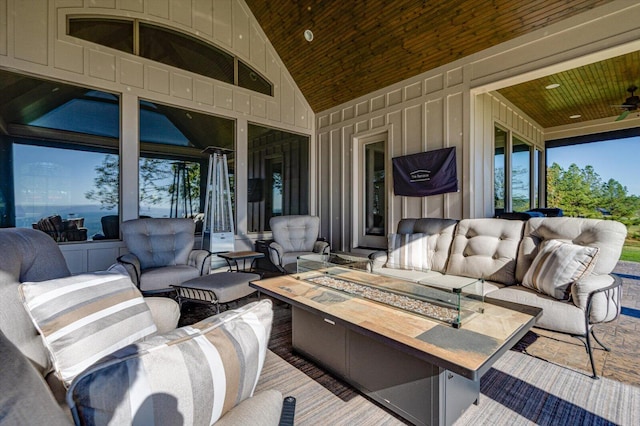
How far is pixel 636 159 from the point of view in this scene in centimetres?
673

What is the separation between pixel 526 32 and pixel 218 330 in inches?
186

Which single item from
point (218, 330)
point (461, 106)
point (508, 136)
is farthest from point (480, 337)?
point (508, 136)

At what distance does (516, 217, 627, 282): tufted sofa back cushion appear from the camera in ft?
7.93

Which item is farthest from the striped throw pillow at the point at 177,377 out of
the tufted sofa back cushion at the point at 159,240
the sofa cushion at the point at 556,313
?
the tufted sofa back cushion at the point at 159,240

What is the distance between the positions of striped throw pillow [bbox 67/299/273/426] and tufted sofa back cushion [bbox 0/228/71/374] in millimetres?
942

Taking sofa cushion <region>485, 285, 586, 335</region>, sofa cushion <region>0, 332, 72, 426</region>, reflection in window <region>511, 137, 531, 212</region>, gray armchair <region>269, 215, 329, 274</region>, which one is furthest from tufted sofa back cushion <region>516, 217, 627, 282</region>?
reflection in window <region>511, 137, 531, 212</region>

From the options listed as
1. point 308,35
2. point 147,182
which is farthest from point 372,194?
point 147,182

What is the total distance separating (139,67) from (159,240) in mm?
2585

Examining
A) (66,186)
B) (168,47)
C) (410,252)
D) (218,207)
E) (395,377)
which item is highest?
(168,47)

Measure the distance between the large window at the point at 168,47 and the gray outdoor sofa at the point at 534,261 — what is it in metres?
4.08

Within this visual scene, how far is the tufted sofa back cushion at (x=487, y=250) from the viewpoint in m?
3.02

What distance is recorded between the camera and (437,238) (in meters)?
3.73

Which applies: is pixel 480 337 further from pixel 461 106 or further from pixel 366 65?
pixel 366 65

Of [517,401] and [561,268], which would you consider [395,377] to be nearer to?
[517,401]
